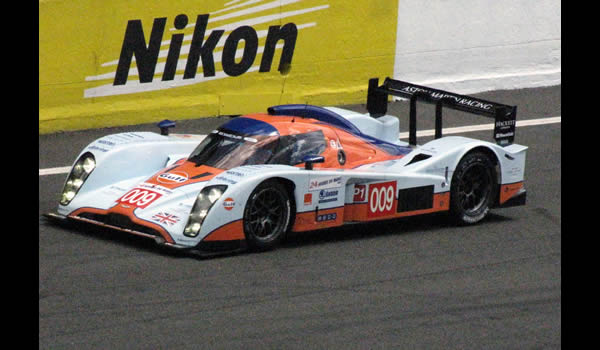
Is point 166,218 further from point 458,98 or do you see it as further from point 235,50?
point 235,50

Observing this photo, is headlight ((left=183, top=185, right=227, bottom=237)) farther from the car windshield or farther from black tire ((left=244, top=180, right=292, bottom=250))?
the car windshield

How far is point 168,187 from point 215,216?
84 cm

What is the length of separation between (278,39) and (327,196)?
5829mm

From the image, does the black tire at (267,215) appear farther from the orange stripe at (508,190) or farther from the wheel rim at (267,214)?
the orange stripe at (508,190)

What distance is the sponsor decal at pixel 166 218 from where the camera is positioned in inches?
383

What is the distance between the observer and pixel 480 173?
1139cm

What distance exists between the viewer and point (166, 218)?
32.1 ft

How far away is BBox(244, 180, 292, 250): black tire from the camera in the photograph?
979 centimetres

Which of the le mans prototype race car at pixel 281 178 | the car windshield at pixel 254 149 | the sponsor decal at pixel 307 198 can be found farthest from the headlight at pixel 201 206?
the sponsor decal at pixel 307 198

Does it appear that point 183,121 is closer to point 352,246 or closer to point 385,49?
point 385,49

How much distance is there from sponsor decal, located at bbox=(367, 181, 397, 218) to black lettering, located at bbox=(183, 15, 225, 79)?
5398mm

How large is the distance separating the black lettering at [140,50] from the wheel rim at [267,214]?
5.53 meters

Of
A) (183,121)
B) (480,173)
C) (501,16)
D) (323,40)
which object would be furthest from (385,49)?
(480,173)
